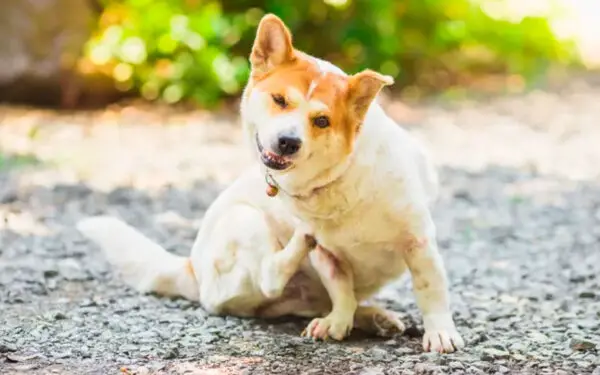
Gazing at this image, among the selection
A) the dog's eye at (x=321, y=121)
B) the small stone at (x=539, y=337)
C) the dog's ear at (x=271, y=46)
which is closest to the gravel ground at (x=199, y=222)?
the small stone at (x=539, y=337)

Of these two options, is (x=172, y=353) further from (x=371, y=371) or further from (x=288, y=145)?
(x=288, y=145)

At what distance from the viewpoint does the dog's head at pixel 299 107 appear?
3.25 m

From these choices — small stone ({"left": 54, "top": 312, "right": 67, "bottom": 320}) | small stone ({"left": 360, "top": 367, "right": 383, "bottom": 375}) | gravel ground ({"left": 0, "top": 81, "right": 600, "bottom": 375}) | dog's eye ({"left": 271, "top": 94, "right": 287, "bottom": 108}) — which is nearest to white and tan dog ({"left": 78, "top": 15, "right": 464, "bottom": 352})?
dog's eye ({"left": 271, "top": 94, "right": 287, "bottom": 108})

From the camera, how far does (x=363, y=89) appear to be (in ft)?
11.0

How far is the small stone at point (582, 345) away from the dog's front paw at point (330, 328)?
812mm

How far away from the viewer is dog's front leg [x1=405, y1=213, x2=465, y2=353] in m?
3.60

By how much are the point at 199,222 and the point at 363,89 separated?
102 inches

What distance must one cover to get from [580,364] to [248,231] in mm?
1312

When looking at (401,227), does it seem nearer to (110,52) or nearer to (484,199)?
(484,199)

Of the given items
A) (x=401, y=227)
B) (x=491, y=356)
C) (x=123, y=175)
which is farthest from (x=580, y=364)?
(x=123, y=175)

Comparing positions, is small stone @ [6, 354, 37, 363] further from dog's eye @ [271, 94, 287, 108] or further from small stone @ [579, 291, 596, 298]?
small stone @ [579, 291, 596, 298]

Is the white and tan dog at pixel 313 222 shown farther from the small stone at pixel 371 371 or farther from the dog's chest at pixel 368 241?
the small stone at pixel 371 371

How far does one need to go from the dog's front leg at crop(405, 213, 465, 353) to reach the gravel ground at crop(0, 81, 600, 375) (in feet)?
0.23

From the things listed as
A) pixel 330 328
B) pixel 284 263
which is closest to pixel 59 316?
pixel 284 263
